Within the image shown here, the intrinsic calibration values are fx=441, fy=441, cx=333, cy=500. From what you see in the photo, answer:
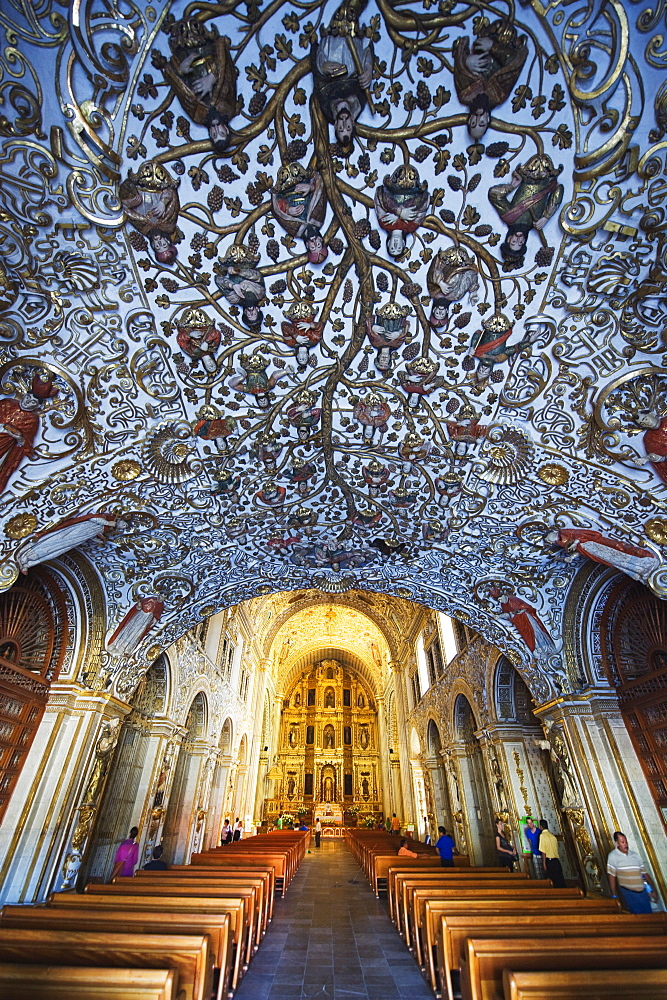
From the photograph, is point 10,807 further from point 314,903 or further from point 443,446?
point 443,446

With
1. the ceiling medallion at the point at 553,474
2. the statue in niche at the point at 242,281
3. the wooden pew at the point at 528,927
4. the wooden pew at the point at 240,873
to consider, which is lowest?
the wooden pew at the point at 528,927

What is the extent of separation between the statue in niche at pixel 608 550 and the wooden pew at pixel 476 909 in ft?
10.6

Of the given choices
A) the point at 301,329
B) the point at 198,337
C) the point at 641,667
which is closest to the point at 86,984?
the point at 198,337

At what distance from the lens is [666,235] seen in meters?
3.25

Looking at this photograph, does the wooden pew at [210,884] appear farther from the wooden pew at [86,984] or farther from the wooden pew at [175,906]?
the wooden pew at [86,984]

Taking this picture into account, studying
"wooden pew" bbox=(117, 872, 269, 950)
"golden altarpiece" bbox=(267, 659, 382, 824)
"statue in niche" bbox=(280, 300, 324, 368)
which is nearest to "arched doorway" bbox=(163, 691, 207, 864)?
"wooden pew" bbox=(117, 872, 269, 950)

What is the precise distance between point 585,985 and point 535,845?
561cm

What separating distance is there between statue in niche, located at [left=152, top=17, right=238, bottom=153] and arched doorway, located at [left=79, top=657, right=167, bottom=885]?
785cm

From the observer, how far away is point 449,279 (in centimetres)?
374

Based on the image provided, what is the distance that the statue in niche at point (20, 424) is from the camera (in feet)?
13.0

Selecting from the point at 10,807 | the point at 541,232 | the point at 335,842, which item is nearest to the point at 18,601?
the point at 10,807

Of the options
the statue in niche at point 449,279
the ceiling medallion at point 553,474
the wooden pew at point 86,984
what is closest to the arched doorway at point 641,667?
the ceiling medallion at point 553,474

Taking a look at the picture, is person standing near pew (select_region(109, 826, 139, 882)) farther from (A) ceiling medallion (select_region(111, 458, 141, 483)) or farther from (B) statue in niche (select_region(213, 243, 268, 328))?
(B) statue in niche (select_region(213, 243, 268, 328))

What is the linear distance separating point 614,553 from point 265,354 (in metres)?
4.55
